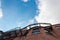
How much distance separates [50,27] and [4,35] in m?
7.41

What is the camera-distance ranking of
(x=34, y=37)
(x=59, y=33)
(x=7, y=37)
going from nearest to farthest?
(x=34, y=37) → (x=59, y=33) → (x=7, y=37)

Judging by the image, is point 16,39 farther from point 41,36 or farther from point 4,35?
point 41,36

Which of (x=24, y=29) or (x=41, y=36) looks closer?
(x=41, y=36)

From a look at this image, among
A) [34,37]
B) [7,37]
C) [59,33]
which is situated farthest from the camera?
[7,37]

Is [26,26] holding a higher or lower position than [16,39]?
higher

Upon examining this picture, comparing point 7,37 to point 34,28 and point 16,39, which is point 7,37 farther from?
point 34,28

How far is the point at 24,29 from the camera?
29234mm

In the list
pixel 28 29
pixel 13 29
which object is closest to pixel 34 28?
pixel 28 29

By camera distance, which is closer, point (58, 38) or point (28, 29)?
point (58, 38)

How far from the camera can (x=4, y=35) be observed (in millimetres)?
28297

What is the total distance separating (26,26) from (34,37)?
645 centimetres

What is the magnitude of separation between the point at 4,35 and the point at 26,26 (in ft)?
12.3

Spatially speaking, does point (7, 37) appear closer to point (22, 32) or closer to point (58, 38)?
point (22, 32)

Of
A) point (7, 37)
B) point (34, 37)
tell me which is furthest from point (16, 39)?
point (34, 37)
